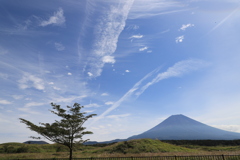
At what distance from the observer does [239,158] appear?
55.1ft

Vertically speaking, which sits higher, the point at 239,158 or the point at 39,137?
the point at 39,137

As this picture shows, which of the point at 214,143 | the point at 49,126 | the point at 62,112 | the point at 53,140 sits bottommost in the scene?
the point at 214,143

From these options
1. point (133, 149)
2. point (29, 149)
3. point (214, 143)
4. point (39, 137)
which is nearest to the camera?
point (39, 137)

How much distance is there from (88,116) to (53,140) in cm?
541

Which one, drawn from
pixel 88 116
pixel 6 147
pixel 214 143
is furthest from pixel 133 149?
pixel 214 143

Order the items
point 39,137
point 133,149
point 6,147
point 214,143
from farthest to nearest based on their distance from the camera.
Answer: point 214,143 < point 6,147 < point 133,149 < point 39,137

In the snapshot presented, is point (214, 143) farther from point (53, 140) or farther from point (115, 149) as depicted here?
point (53, 140)

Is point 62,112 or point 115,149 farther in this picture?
point 115,149

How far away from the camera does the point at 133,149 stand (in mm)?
30859

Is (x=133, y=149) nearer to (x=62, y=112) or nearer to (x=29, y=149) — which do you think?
(x=62, y=112)

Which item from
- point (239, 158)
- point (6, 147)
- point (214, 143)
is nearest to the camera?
point (239, 158)

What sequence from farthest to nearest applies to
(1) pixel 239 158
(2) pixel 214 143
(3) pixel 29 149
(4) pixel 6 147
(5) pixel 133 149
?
(2) pixel 214 143
(4) pixel 6 147
(3) pixel 29 149
(5) pixel 133 149
(1) pixel 239 158

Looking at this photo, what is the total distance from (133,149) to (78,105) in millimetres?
16558

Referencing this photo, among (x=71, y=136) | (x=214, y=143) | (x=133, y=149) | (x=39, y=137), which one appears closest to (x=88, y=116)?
(x=71, y=136)
